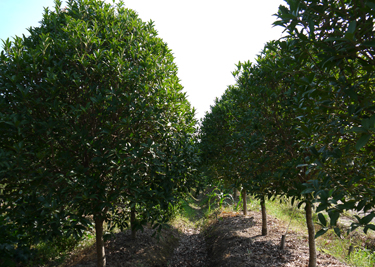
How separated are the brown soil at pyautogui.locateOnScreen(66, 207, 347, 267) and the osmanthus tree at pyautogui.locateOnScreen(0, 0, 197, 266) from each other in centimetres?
203

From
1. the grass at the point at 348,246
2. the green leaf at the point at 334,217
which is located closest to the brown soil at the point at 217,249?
the grass at the point at 348,246

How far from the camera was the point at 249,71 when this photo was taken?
722 centimetres

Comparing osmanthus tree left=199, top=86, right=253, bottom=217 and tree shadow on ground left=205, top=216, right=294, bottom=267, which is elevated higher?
osmanthus tree left=199, top=86, right=253, bottom=217

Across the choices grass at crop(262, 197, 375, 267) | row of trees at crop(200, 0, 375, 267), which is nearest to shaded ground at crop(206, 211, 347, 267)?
grass at crop(262, 197, 375, 267)

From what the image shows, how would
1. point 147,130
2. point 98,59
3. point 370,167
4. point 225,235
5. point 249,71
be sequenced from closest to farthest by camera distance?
1. point 370,167
2. point 98,59
3. point 147,130
4. point 249,71
5. point 225,235

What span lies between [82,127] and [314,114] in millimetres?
4012

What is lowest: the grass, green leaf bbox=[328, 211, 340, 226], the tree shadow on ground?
the grass

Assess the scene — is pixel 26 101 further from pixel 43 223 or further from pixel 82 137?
pixel 43 223

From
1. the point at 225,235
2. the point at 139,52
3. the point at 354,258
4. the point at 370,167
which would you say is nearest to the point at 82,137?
the point at 139,52

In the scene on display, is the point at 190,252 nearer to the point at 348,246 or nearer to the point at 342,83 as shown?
the point at 348,246

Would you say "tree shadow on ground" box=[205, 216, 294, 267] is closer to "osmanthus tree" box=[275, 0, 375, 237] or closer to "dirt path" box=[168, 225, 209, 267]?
"dirt path" box=[168, 225, 209, 267]

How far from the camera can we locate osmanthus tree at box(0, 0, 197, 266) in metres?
3.94

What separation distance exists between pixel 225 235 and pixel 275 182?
5.13m

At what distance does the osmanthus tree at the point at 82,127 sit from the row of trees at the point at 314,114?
215 centimetres
